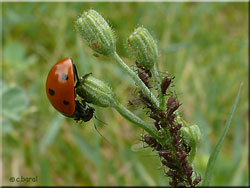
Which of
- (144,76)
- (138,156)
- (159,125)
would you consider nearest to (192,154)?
(159,125)

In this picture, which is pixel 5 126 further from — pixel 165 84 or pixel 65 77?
pixel 165 84

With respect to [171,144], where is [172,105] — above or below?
above

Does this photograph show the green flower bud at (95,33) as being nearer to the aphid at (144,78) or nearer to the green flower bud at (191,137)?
the aphid at (144,78)

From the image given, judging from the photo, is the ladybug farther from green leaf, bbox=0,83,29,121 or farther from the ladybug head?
green leaf, bbox=0,83,29,121

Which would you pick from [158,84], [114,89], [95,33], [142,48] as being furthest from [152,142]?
[114,89]

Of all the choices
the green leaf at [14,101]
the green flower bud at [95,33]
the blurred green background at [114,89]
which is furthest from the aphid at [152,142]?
the green leaf at [14,101]

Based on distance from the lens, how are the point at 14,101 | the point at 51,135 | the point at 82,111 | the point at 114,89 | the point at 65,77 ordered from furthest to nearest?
the point at 114,89 < the point at 51,135 < the point at 14,101 < the point at 82,111 < the point at 65,77
